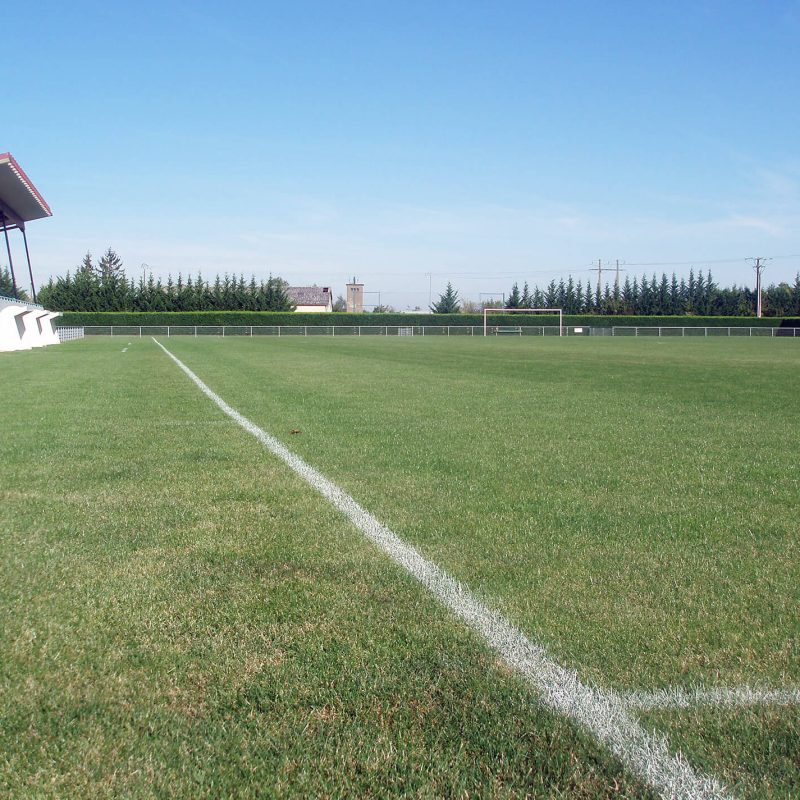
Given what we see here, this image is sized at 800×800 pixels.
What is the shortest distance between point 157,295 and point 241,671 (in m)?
81.1

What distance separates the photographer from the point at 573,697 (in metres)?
2.65

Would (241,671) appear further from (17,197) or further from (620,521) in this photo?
(17,197)

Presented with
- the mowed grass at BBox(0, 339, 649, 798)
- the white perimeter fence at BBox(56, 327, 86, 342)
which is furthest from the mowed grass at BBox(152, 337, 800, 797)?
the white perimeter fence at BBox(56, 327, 86, 342)

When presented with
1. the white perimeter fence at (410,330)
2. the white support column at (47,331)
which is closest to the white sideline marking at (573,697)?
the white support column at (47,331)

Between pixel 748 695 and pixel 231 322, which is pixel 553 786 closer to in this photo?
pixel 748 695

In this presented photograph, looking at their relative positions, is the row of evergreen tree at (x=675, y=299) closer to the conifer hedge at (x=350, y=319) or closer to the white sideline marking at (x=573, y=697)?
the conifer hedge at (x=350, y=319)

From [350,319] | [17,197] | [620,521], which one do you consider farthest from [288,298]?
[620,521]

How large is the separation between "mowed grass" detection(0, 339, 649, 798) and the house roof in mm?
144007

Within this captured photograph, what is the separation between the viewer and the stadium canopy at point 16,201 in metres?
36.1

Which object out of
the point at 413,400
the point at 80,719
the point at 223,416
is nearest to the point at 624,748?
the point at 80,719

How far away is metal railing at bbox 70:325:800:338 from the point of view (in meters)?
71.9

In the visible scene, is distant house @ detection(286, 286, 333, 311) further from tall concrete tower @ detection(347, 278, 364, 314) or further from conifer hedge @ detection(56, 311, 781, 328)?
conifer hedge @ detection(56, 311, 781, 328)

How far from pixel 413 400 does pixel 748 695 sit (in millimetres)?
10503

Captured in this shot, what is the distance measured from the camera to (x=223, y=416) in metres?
10.9
